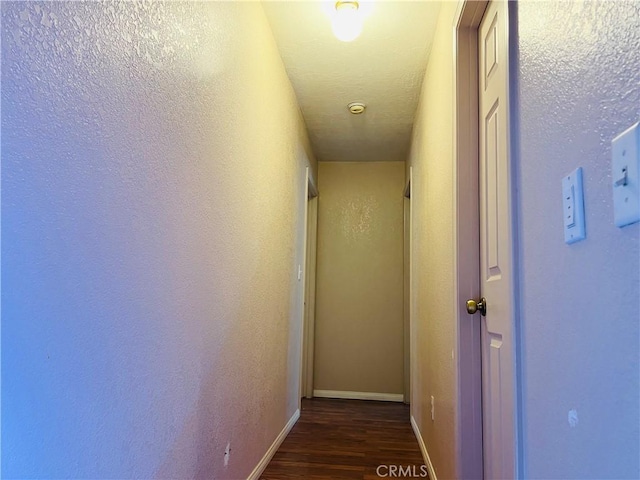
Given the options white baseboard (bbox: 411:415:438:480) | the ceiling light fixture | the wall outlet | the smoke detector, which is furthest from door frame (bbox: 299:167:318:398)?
the wall outlet

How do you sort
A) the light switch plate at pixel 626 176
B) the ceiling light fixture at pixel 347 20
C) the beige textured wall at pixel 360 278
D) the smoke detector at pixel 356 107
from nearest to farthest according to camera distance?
the light switch plate at pixel 626 176, the ceiling light fixture at pixel 347 20, the smoke detector at pixel 356 107, the beige textured wall at pixel 360 278

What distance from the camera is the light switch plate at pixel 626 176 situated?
0.55 meters

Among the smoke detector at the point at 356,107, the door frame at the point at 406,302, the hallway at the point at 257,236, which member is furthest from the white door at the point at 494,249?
the door frame at the point at 406,302

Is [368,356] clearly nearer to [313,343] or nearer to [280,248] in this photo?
[313,343]

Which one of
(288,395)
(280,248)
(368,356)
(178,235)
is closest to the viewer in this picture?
(178,235)

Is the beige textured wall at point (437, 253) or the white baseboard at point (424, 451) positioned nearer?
the beige textured wall at point (437, 253)

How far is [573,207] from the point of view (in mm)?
730

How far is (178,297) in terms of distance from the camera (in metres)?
1.34

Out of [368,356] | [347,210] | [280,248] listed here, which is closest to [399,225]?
[347,210]

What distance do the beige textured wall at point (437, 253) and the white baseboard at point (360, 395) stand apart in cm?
99

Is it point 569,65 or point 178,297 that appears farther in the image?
point 178,297

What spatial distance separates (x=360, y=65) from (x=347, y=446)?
2.34 metres

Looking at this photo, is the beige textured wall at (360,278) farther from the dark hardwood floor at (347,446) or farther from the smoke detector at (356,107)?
the smoke detector at (356,107)

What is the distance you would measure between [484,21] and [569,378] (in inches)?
55.3
